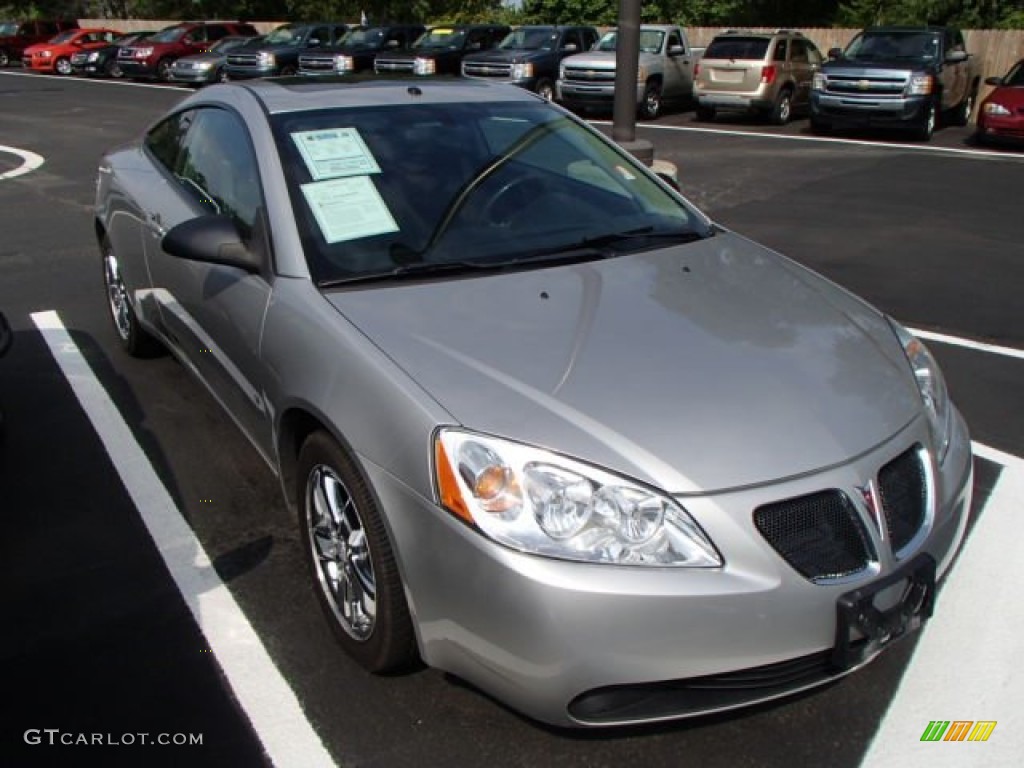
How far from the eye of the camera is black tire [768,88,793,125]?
17.5 m

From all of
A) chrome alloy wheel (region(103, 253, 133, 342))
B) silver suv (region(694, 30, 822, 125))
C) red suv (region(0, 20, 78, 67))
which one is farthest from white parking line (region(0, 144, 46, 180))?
red suv (region(0, 20, 78, 67))

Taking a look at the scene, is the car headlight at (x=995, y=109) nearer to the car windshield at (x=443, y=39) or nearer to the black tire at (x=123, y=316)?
the car windshield at (x=443, y=39)

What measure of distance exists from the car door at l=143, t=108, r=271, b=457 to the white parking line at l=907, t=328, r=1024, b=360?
12.9ft

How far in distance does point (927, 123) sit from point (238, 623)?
49.8 ft

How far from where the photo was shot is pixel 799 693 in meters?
2.31

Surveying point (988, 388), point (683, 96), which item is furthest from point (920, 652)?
point (683, 96)

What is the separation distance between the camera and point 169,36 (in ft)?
93.5

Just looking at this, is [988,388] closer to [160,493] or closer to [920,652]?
[920,652]

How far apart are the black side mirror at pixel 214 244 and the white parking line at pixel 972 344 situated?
400 cm

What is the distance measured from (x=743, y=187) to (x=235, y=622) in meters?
9.46

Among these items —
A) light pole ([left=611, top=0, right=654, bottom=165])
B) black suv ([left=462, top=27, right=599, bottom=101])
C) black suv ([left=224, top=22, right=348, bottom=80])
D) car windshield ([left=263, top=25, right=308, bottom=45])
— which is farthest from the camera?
car windshield ([left=263, top=25, right=308, bottom=45])

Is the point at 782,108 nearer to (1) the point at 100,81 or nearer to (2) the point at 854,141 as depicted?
(2) the point at 854,141

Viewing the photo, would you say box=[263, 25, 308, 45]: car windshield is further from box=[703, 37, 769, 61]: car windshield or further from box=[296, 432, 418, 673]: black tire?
box=[296, 432, 418, 673]: black tire

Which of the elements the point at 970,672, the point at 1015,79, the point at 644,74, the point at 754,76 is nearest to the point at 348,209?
the point at 970,672
